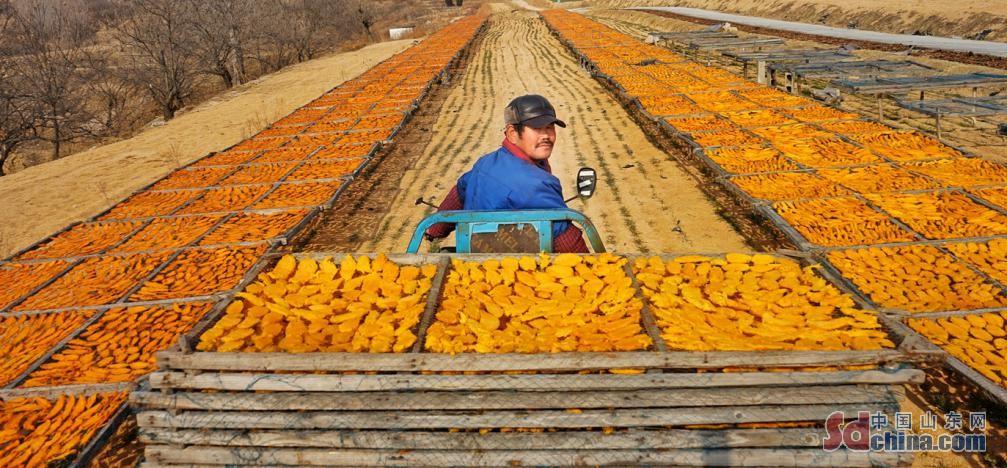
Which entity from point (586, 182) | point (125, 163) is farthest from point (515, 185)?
point (125, 163)

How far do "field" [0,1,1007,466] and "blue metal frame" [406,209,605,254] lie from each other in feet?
0.95

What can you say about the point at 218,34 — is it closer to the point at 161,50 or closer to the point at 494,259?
the point at 161,50

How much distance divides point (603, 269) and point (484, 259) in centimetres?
89

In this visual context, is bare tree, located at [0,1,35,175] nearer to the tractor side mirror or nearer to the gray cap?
the gray cap

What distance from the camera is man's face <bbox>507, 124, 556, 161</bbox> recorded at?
3941 millimetres

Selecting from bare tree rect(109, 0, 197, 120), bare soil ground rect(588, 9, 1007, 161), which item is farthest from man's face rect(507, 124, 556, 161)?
bare tree rect(109, 0, 197, 120)

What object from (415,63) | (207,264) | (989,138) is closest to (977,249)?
(989,138)

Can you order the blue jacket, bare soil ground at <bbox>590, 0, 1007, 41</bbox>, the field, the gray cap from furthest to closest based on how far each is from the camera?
bare soil ground at <bbox>590, 0, 1007, 41</bbox>
the blue jacket
the gray cap
the field

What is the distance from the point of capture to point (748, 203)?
27.0 feet

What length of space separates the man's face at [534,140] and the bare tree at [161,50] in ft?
80.2

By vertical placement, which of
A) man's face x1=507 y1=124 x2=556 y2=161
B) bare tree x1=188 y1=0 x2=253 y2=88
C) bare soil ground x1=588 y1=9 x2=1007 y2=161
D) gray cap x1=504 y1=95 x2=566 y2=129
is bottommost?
bare soil ground x1=588 y1=9 x2=1007 y2=161

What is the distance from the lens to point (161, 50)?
74.8 feet

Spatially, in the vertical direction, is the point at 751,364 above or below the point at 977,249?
above

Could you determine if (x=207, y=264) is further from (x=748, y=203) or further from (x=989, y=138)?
(x=989, y=138)
